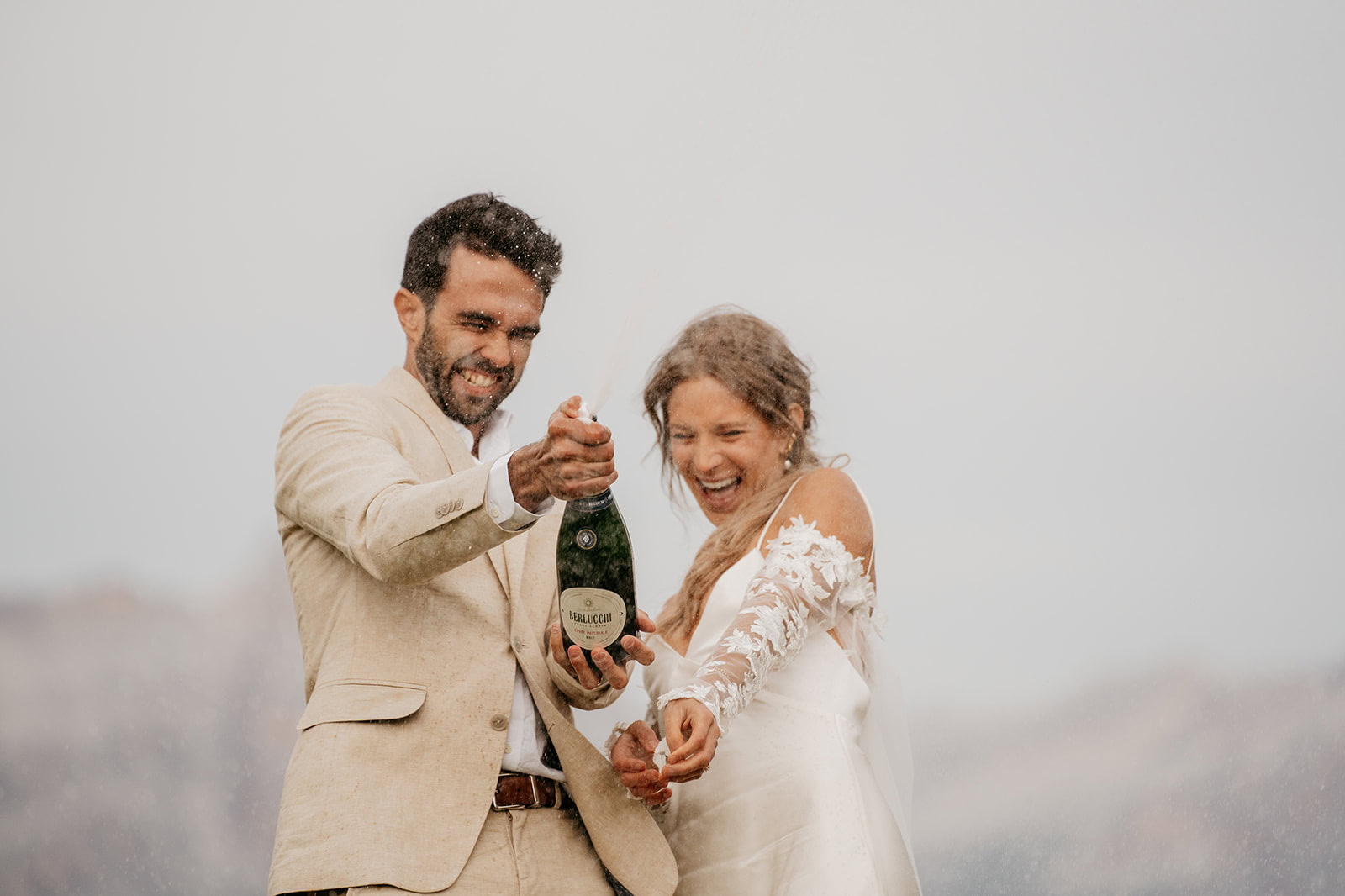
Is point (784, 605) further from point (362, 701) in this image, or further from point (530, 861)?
point (362, 701)

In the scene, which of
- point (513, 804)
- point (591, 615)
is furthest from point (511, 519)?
point (513, 804)

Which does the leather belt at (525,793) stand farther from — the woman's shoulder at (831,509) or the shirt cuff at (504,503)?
the woman's shoulder at (831,509)

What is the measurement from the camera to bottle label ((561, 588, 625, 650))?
6.01 ft

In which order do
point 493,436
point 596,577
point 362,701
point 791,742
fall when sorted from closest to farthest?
1. point 362,701
2. point 596,577
3. point 791,742
4. point 493,436

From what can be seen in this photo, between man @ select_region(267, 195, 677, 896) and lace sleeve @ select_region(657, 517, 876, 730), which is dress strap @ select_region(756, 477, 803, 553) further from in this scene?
man @ select_region(267, 195, 677, 896)

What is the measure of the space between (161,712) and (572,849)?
2.45m

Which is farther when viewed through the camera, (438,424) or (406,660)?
(438,424)

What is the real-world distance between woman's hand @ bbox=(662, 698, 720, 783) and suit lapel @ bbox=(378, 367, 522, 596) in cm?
37

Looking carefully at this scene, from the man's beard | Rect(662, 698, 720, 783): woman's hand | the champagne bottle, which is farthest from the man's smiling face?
Rect(662, 698, 720, 783): woman's hand

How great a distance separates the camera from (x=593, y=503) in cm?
192

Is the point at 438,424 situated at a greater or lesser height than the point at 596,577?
greater

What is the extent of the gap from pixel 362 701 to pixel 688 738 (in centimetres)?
49

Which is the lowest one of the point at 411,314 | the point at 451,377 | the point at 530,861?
the point at 530,861

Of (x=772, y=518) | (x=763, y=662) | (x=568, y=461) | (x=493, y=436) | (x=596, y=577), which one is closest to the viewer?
(x=568, y=461)
